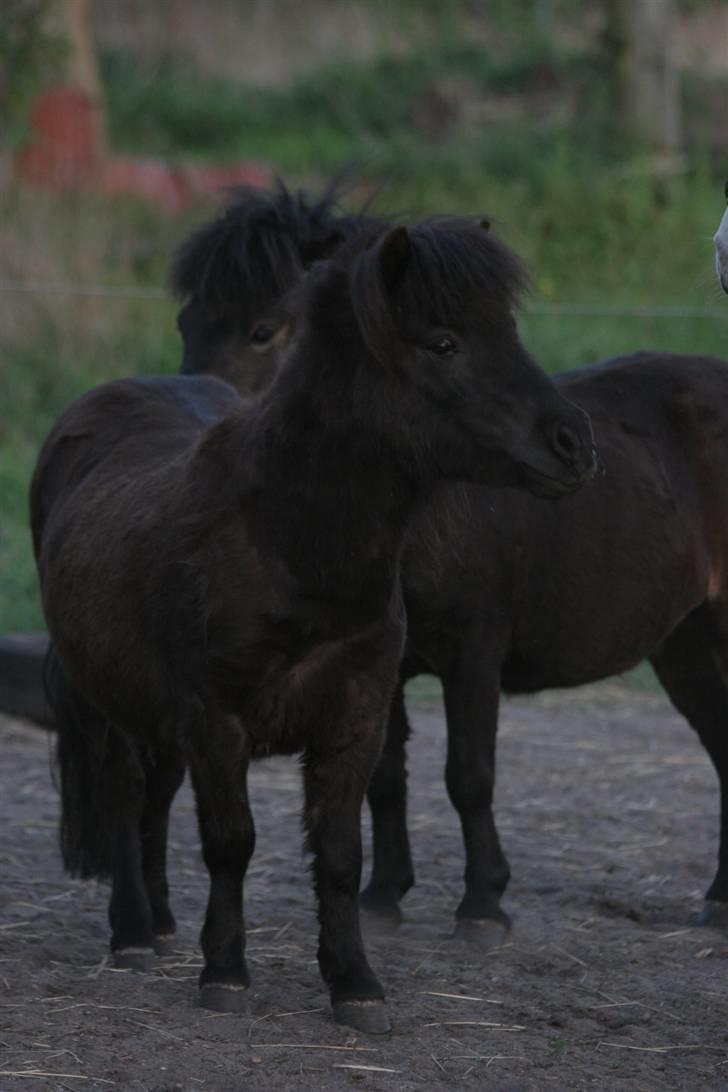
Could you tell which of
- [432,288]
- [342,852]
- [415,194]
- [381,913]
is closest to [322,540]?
[432,288]

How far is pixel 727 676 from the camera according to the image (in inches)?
202

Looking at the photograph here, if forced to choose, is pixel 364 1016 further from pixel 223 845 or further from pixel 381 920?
pixel 381 920

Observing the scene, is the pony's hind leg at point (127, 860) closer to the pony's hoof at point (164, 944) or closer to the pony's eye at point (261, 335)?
the pony's hoof at point (164, 944)

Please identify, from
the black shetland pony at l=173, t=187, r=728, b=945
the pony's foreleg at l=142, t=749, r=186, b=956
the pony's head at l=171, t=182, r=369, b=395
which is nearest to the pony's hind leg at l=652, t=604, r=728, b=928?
the black shetland pony at l=173, t=187, r=728, b=945

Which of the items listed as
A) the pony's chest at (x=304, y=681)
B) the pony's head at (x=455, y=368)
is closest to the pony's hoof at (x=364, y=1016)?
the pony's chest at (x=304, y=681)

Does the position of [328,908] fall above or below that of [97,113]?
below

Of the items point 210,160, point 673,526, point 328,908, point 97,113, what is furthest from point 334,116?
point 328,908

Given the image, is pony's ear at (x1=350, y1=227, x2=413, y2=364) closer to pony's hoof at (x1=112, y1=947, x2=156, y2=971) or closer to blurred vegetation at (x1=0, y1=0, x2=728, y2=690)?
blurred vegetation at (x1=0, y1=0, x2=728, y2=690)

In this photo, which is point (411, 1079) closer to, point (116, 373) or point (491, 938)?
point (491, 938)

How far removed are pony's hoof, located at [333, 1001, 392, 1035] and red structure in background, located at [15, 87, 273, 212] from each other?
440 inches

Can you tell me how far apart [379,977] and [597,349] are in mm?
8312

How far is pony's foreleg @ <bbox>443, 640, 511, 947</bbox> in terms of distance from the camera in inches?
182

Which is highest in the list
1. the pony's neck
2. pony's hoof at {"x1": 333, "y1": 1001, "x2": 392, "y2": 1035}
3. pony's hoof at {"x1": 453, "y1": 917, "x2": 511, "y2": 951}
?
the pony's neck

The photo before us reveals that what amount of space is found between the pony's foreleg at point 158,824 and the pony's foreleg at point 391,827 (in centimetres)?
58
